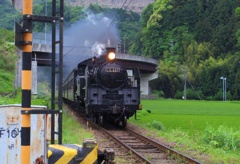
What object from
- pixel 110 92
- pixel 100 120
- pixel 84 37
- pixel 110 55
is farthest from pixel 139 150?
pixel 84 37

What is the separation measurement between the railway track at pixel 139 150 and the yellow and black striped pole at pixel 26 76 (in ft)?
20.1

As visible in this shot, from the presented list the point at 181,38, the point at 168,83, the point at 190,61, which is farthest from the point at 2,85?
the point at 181,38

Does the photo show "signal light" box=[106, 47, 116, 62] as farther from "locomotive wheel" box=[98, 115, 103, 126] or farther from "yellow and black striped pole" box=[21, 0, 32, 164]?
"yellow and black striped pole" box=[21, 0, 32, 164]

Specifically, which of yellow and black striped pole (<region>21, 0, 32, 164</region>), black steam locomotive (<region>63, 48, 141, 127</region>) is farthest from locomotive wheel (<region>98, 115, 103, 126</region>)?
yellow and black striped pole (<region>21, 0, 32, 164</region>)

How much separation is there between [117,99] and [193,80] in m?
81.5

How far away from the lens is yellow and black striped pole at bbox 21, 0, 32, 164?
5496 mm

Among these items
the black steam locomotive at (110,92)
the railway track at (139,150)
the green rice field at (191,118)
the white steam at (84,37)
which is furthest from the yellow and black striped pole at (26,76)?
the white steam at (84,37)

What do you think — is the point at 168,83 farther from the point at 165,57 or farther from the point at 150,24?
the point at 150,24

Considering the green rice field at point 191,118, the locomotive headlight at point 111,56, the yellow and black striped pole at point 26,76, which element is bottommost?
the green rice field at point 191,118

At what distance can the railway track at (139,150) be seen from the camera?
1209 cm

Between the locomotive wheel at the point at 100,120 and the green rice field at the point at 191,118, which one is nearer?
the locomotive wheel at the point at 100,120

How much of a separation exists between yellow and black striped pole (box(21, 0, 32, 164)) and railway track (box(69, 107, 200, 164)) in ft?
20.1

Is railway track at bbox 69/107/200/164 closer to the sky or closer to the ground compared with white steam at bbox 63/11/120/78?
closer to the ground

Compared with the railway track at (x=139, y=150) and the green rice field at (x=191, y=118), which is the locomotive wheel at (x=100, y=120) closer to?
the railway track at (x=139, y=150)
